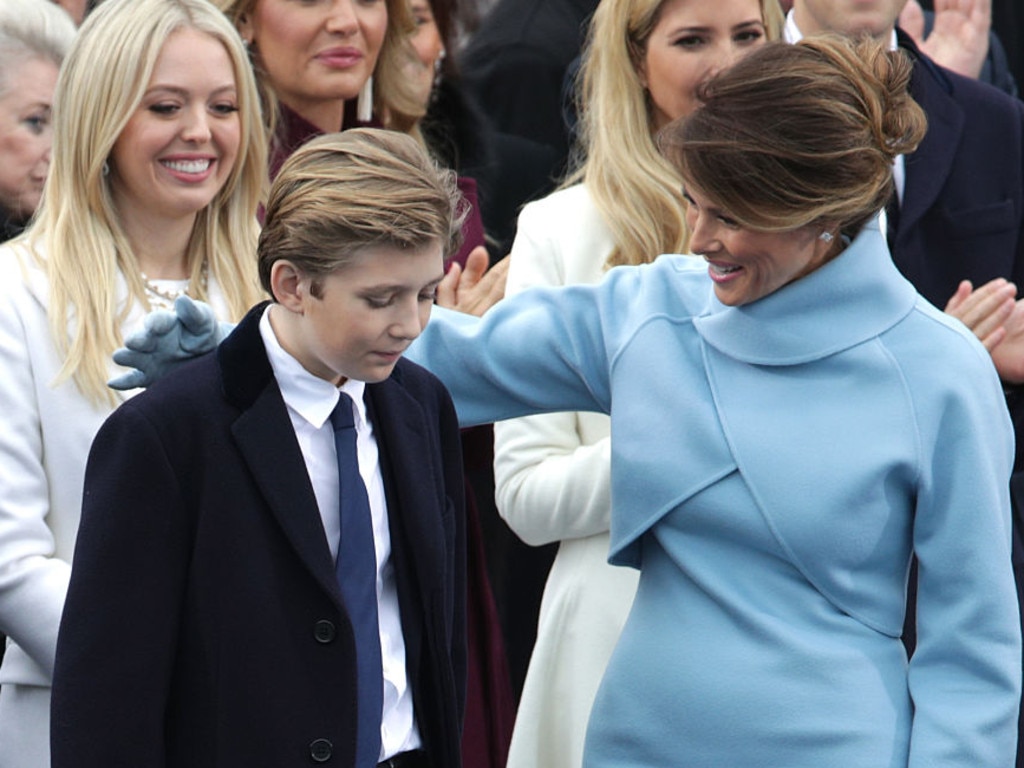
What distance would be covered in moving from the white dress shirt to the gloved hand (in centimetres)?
11

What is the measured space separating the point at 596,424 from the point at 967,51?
2200 millimetres

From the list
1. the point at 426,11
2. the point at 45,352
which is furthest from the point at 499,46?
the point at 45,352

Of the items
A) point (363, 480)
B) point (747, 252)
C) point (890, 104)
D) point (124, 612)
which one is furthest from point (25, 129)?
point (890, 104)

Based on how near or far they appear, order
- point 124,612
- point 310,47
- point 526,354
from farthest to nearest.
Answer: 1. point 310,47
2. point 526,354
3. point 124,612

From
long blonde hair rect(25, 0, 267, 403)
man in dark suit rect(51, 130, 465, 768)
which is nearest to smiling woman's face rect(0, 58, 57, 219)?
long blonde hair rect(25, 0, 267, 403)

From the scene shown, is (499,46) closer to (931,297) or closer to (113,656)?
(931,297)

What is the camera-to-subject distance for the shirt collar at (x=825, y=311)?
2881mm

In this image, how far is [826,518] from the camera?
2807 mm

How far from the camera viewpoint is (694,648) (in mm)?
2875

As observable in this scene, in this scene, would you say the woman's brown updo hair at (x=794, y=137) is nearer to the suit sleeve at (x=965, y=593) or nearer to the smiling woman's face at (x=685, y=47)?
the suit sleeve at (x=965, y=593)

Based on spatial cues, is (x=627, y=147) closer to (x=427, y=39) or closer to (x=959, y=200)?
(x=959, y=200)

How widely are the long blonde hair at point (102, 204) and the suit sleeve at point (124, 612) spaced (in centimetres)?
69

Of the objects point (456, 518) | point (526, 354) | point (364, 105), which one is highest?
point (364, 105)

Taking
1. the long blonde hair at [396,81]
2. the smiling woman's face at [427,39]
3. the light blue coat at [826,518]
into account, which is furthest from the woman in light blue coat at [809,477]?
the smiling woman's face at [427,39]
